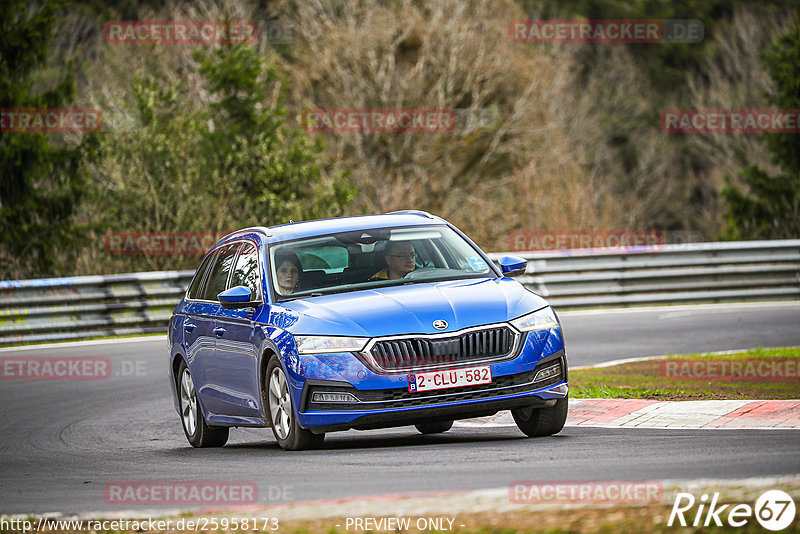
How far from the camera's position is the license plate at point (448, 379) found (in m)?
8.88

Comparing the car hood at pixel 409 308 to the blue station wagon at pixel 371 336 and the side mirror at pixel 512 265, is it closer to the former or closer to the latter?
the blue station wagon at pixel 371 336

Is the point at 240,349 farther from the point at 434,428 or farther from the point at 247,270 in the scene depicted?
the point at 434,428

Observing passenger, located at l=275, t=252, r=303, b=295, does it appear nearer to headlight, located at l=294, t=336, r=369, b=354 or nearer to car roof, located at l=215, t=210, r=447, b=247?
car roof, located at l=215, t=210, r=447, b=247

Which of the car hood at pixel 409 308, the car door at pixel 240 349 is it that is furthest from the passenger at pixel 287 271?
the car hood at pixel 409 308

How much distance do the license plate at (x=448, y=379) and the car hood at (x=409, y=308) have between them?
0.28 metres

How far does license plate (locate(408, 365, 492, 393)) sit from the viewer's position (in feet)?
29.1

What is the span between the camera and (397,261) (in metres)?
10.2

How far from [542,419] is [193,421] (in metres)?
3.32
